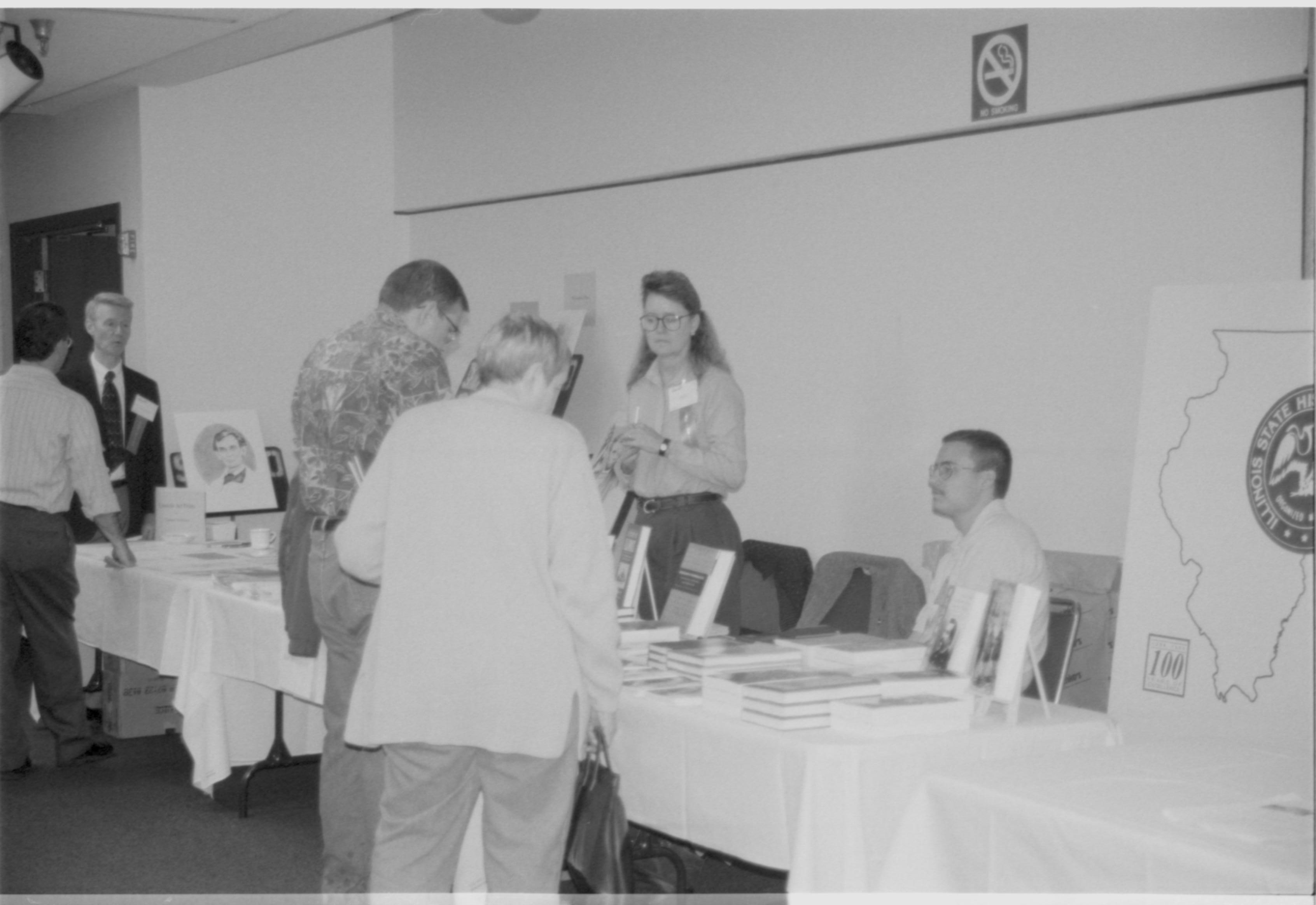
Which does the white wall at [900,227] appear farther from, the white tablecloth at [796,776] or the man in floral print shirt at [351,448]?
the man in floral print shirt at [351,448]

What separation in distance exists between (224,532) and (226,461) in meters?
0.35

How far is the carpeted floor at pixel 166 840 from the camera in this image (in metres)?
3.66

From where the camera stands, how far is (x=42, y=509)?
A: 467 cm

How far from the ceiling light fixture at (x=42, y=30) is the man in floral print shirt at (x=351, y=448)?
10.0 ft

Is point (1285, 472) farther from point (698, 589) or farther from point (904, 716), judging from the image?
point (698, 589)

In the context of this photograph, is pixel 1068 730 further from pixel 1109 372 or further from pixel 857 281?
pixel 857 281

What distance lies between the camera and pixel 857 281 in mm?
5023

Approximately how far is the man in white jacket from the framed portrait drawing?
336 cm

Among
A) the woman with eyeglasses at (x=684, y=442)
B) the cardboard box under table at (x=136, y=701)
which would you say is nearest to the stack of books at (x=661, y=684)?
the woman with eyeglasses at (x=684, y=442)

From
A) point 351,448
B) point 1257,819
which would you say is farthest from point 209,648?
point 1257,819

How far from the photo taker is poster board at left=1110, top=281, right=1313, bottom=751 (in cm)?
265

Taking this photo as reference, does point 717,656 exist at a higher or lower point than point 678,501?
lower

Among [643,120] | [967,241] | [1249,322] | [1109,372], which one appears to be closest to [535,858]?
[1249,322]

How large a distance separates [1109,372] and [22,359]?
11.1 ft
